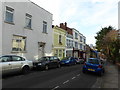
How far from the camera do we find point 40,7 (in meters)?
18.7

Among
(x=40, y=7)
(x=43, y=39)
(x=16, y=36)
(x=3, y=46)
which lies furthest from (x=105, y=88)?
(x=40, y=7)

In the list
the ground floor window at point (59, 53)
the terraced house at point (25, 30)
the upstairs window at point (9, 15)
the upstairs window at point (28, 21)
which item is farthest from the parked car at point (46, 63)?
the ground floor window at point (59, 53)

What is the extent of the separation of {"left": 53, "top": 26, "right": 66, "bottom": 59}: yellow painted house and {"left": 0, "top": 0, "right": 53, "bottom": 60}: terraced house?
87.8 inches

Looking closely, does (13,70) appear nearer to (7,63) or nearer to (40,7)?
(7,63)

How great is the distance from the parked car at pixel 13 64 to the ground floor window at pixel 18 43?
445 cm

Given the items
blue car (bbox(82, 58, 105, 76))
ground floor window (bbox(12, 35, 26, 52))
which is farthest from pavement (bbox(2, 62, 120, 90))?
ground floor window (bbox(12, 35, 26, 52))

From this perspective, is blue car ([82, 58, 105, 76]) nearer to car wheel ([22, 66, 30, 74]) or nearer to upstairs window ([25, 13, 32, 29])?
car wheel ([22, 66, 30, 74])

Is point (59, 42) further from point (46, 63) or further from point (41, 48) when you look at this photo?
point (46, 63)

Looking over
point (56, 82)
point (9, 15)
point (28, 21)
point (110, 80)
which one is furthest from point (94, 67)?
point (9, 15)

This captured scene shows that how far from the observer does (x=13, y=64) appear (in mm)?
9148

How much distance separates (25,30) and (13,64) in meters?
7.25

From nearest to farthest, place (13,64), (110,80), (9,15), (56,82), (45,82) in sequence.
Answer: (45,82), (56,82), (13,64), (110,80), (9,15)

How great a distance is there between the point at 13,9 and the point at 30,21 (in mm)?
3126

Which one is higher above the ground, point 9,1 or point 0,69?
point 9,1
